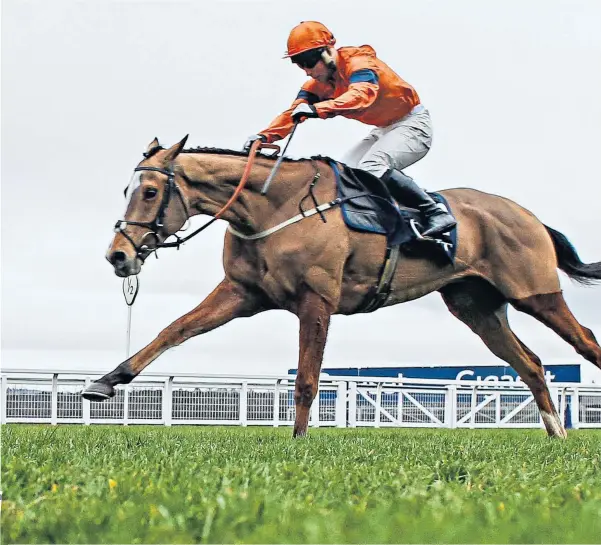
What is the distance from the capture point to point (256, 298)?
654cm

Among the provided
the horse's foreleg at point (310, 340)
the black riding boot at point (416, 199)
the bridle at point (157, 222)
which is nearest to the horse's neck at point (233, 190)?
the bridle at point (157, 222)

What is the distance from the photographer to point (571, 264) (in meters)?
8.52

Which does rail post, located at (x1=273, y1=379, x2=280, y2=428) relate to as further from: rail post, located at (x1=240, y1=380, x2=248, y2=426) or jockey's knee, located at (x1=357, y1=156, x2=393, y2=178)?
jockey's knee, located at (x1=357, y1=156, x2=393, y2=178)

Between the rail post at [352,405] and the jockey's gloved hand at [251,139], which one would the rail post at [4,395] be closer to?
the rail post at [352,405]

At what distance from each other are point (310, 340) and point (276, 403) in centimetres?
964

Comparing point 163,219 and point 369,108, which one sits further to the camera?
point 369,108

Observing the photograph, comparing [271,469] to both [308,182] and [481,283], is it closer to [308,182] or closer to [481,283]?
[308,182]

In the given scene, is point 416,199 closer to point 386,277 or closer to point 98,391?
point 386,277

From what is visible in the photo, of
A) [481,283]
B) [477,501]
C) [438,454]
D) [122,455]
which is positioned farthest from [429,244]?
[477,501]

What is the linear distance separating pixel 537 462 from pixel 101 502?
8.43 feet

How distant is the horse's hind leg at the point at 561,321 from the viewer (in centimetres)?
780

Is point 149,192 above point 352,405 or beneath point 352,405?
above

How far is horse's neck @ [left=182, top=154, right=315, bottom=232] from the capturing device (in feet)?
21.1

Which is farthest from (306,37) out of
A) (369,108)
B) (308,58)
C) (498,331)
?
(498,331)
